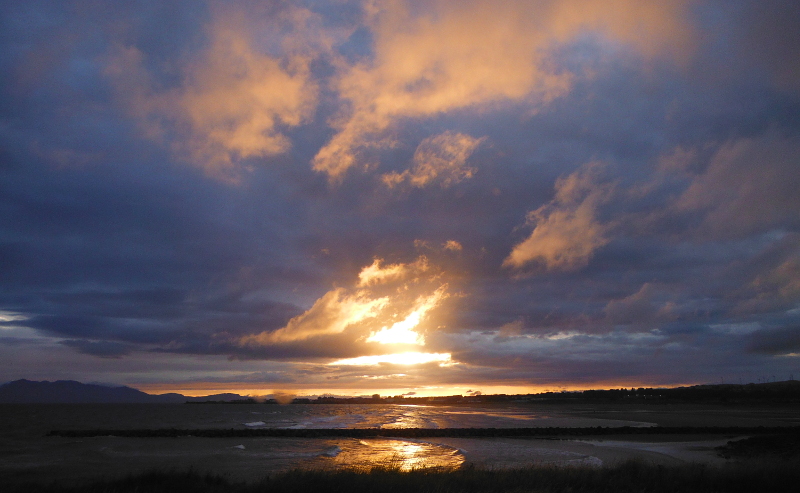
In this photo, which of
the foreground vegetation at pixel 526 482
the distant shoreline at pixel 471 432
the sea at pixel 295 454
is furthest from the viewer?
the distant shoreline at pixel 471 432

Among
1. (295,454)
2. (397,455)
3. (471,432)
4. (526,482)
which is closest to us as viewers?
(526,482)

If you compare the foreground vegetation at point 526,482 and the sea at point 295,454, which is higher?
the foreground vegetation at point 526,482

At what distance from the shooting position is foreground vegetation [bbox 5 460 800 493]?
56.9ft

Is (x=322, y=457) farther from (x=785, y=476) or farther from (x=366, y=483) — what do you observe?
(x=785, y=476)

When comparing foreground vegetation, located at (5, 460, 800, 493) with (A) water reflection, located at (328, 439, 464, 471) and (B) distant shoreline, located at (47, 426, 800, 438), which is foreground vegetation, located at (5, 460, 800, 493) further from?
(B) distant shoreline, located at (47, 426, 800, 438)

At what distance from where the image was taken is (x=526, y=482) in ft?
60.4

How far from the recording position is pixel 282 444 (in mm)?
50156

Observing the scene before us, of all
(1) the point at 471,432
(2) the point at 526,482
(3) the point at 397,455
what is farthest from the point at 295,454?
(2) the point at 526,482

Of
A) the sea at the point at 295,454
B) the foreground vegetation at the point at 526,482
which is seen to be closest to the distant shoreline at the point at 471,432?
the sea at the point at 295,454

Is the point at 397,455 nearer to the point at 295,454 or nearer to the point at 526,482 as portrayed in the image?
the point at 295,454

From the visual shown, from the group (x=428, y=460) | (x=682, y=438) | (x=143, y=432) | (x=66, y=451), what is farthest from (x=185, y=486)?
(x=143, y=432)

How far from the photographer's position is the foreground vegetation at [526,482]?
17328 mm

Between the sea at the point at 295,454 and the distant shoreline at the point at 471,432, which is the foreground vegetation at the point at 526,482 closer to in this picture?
the sea at the point at 295,454

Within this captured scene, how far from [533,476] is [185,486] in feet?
45.9
